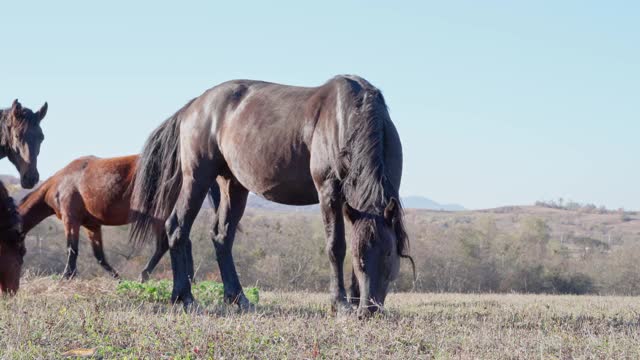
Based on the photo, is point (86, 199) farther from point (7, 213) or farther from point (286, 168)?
point (286, 168)

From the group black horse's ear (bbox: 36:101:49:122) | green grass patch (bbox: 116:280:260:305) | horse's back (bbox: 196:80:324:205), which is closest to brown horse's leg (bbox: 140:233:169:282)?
green grass patch (bbox: 116:280:260:305)

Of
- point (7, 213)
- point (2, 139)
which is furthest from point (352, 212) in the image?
point (2, 139)

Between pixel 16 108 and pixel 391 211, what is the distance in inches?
261

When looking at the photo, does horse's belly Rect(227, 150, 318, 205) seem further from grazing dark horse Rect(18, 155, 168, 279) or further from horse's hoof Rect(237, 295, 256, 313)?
grazing dark horse Rect(18, 155, 168, 279)

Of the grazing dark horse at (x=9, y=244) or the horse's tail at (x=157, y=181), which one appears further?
the horse's tail at (x=157, y=181)

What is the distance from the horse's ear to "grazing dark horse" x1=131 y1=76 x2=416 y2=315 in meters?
2.20

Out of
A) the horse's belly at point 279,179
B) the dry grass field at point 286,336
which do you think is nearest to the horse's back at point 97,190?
the horse's belly at point 279,179

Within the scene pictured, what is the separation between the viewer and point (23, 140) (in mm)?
10844

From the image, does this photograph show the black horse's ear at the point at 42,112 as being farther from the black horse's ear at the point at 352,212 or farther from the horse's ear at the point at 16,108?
the black horse's ear at the point at 352,212

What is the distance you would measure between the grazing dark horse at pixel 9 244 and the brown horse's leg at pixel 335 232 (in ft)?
10.7

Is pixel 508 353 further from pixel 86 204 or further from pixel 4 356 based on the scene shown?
pixel 86 204

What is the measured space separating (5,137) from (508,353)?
26.9 ft

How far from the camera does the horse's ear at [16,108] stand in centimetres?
1096

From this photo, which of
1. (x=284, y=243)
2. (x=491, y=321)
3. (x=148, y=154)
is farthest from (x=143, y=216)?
(x=284, y=243)
